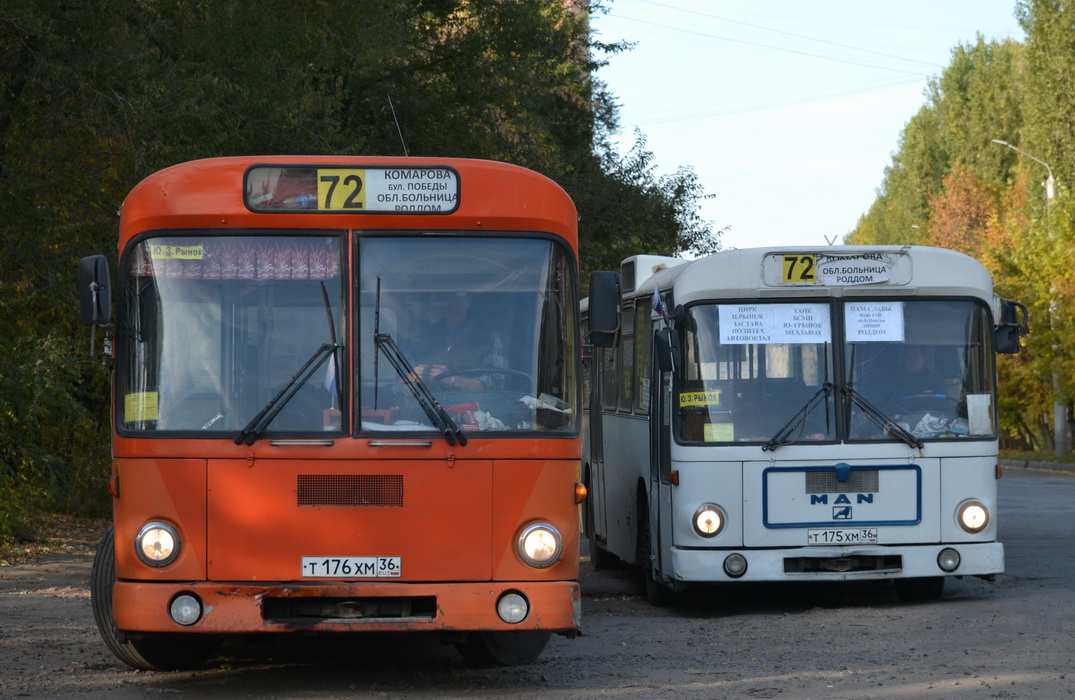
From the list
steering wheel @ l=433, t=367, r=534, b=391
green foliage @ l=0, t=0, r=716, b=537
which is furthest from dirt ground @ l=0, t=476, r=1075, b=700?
green foliage @ l=0, t=0, r=716, b=537

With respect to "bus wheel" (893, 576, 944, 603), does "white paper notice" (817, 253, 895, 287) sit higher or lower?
higher

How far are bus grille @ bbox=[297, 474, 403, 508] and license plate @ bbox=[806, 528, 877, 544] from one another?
4685 millimetres

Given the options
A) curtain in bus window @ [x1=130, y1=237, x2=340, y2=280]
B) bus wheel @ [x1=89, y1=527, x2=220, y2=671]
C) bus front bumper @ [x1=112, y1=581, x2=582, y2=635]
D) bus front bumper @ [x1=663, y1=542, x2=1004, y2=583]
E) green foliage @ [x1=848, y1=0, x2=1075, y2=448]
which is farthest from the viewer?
green foliage @ [x1=848, y1=0, x2=1075, y2=448]

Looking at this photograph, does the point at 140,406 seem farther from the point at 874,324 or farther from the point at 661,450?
the point at 874,324

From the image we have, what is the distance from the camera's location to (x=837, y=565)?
1178cm

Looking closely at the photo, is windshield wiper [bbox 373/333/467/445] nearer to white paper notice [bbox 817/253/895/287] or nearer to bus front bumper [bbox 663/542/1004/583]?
bus front bumper [bbox 663/542/1004/583]

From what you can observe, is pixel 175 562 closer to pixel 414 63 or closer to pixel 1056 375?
pixel 414 63

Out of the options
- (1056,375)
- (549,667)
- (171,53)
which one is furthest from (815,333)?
(1056,375)

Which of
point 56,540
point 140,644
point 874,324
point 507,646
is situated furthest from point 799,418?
point 56,540

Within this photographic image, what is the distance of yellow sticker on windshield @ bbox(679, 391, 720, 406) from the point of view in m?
11.9

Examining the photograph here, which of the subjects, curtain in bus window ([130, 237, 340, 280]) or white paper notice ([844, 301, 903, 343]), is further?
white paper notice ([844, 301, 903, 343])

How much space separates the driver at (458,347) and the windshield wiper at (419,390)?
0.05 meters

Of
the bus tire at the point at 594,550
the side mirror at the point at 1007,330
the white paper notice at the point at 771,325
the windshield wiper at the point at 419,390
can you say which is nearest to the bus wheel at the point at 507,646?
the windshield wiper at the point at 419,390

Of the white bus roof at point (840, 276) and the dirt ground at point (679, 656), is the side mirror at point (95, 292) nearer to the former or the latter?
the dirt ground at point (679, 656)
